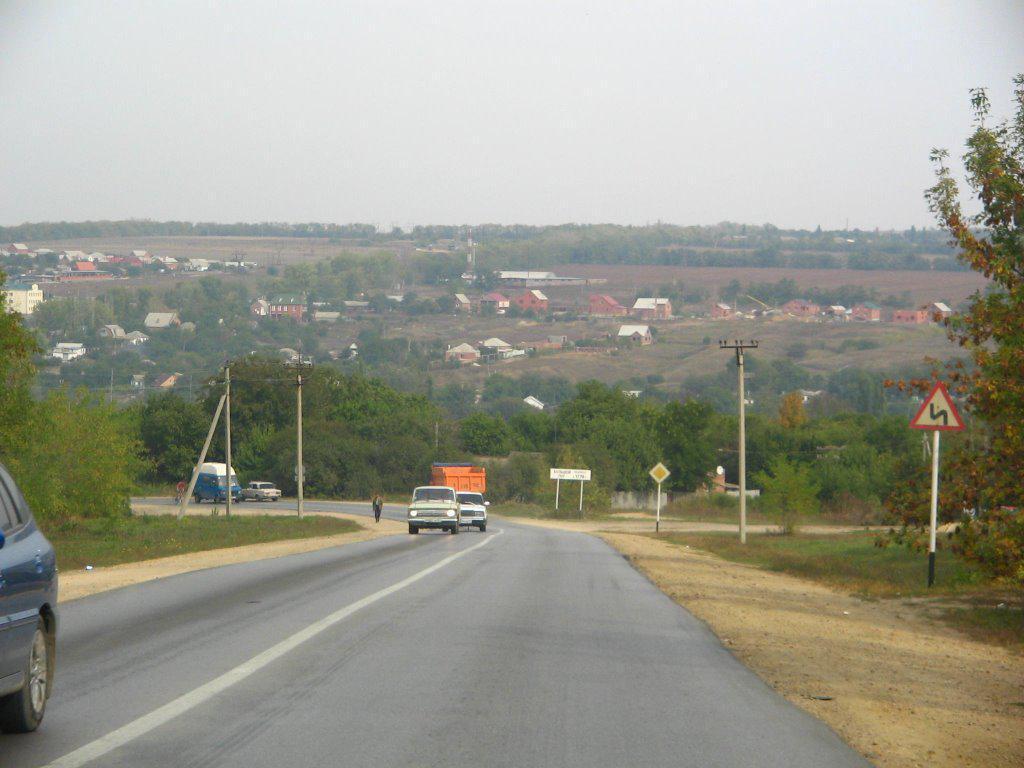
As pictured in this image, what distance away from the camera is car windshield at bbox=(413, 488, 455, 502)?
46.0m

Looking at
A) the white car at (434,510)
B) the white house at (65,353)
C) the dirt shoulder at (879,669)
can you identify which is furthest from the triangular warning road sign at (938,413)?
the white house at (65,353)

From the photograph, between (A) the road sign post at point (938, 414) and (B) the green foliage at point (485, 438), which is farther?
(B) the green foliage at point (485, 438)

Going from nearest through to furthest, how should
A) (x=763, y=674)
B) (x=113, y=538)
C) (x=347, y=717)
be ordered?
(x=347, y=717) → (x=763, y=674) → (x=113, y=538)

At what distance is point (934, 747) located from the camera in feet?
28.7

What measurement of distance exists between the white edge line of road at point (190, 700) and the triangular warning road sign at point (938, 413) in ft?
34.7

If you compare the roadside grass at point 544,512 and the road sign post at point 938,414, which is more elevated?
the road sign post at point 938,414

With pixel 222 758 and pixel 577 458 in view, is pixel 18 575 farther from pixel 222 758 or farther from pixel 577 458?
pixel 577 458

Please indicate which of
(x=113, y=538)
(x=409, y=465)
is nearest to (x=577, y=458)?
(x=409, y=465)

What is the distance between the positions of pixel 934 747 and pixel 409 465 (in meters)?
97.2

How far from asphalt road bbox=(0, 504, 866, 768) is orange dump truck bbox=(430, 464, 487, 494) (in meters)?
59.9

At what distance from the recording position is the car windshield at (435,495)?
45984mm

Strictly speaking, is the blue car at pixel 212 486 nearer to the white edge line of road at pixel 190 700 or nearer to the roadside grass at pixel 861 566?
the roadside grass at pixel 861 566

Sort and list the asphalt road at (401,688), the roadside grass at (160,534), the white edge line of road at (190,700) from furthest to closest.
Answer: the roadside grass at (160,534) → the asphalt road at (401,688) → the white edge line of road at (190,700)

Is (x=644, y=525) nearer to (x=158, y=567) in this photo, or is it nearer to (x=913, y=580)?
(x=913, y=580)
